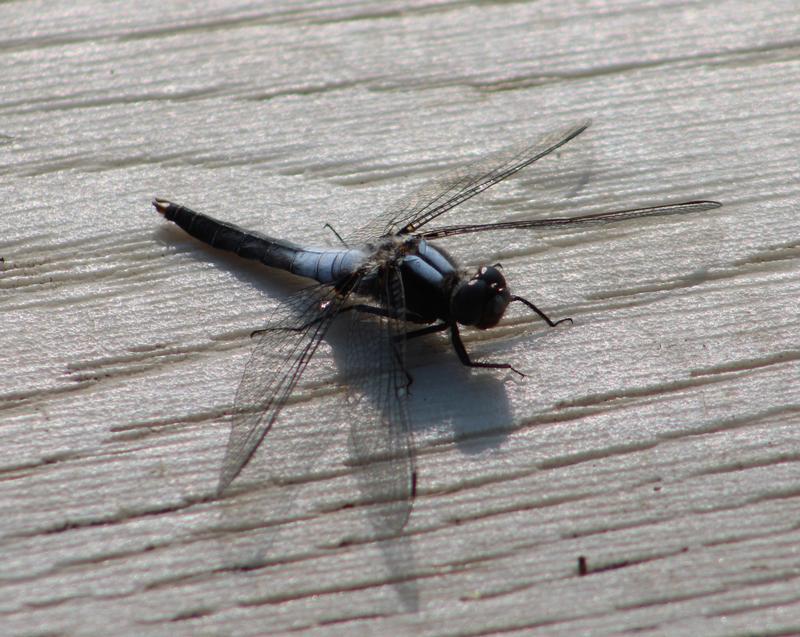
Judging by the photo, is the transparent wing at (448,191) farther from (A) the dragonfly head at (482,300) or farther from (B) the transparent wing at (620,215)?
(A) the dragonfly head at (482,300)

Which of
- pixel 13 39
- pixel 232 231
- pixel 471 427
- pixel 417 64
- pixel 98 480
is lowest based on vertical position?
pixel 471 427

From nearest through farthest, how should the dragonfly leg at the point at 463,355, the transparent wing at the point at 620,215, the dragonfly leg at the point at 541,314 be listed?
the dragonfly leg at the point at 463,355, the dragonfly leg at the point at 541,314, the transparent wing at the point at 620,215

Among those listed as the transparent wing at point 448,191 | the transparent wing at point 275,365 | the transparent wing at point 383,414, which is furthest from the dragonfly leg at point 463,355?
the transparent wing at point 448,191

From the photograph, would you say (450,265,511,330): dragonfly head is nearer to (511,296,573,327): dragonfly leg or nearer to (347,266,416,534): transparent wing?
(511,296,573,327): dragonfly leg

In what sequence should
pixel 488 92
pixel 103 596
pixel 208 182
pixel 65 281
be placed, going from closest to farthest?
pixel 103 596 → pixel 65 281 → pixel 208 182 → pixel 488 92

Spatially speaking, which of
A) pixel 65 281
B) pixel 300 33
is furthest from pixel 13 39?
pixel 65 281

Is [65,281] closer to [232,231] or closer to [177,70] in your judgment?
[232,231]
